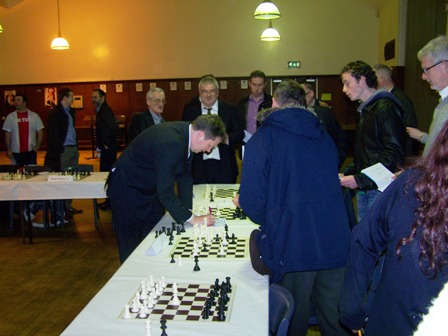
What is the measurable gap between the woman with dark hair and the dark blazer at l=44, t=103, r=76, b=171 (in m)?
5.77

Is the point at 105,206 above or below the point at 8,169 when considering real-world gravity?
below

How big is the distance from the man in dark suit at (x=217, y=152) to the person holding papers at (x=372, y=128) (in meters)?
1.82

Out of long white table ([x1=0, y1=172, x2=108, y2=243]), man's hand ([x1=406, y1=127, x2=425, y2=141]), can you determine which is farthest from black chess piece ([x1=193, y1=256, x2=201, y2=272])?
long white table ([x1=0, y1=172, x2=108, y2=243])

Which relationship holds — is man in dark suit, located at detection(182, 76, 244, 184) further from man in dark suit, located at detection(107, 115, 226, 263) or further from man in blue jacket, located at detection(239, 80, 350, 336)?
man in blue jacket, located at detection(239, 80, 350, 336)

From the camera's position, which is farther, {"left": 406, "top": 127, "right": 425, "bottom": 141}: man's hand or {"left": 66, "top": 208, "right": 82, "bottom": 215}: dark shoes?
{"left": 66, "top": 208, "right": 82, "bottom": 215}: dark shoes

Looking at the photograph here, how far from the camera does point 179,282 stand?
2.36m

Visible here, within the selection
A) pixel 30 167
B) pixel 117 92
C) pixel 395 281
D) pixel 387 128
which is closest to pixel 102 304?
pixel 395 281

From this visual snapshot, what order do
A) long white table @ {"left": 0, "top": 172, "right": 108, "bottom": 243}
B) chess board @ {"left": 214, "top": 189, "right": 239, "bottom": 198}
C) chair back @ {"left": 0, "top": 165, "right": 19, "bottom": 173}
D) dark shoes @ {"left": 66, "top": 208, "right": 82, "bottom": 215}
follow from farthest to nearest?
dark shoes @ {"left": 66, "top": 208, "right": 82, "bottom": 215} → chair back @ {"left": 0, "top": 165, "right": 19, "bottom": 173} → long white table @ {"left": 0, "top": 172, "right": 108, "bottom": 243} → chess board @ {"left": 214, "top": 189, "right": 239, "bottom": 198}

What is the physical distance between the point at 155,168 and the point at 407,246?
199 centimetres

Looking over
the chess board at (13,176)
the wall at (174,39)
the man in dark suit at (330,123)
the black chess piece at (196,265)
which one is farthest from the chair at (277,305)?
the wall at (174,39)

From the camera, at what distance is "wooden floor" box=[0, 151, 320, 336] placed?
12.1 ft

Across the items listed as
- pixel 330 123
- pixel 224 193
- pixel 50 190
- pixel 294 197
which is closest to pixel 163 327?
pixel 294 197

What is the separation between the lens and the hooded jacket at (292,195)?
7.66ft

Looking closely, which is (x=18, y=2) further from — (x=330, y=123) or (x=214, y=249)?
(x=214, y=249)
